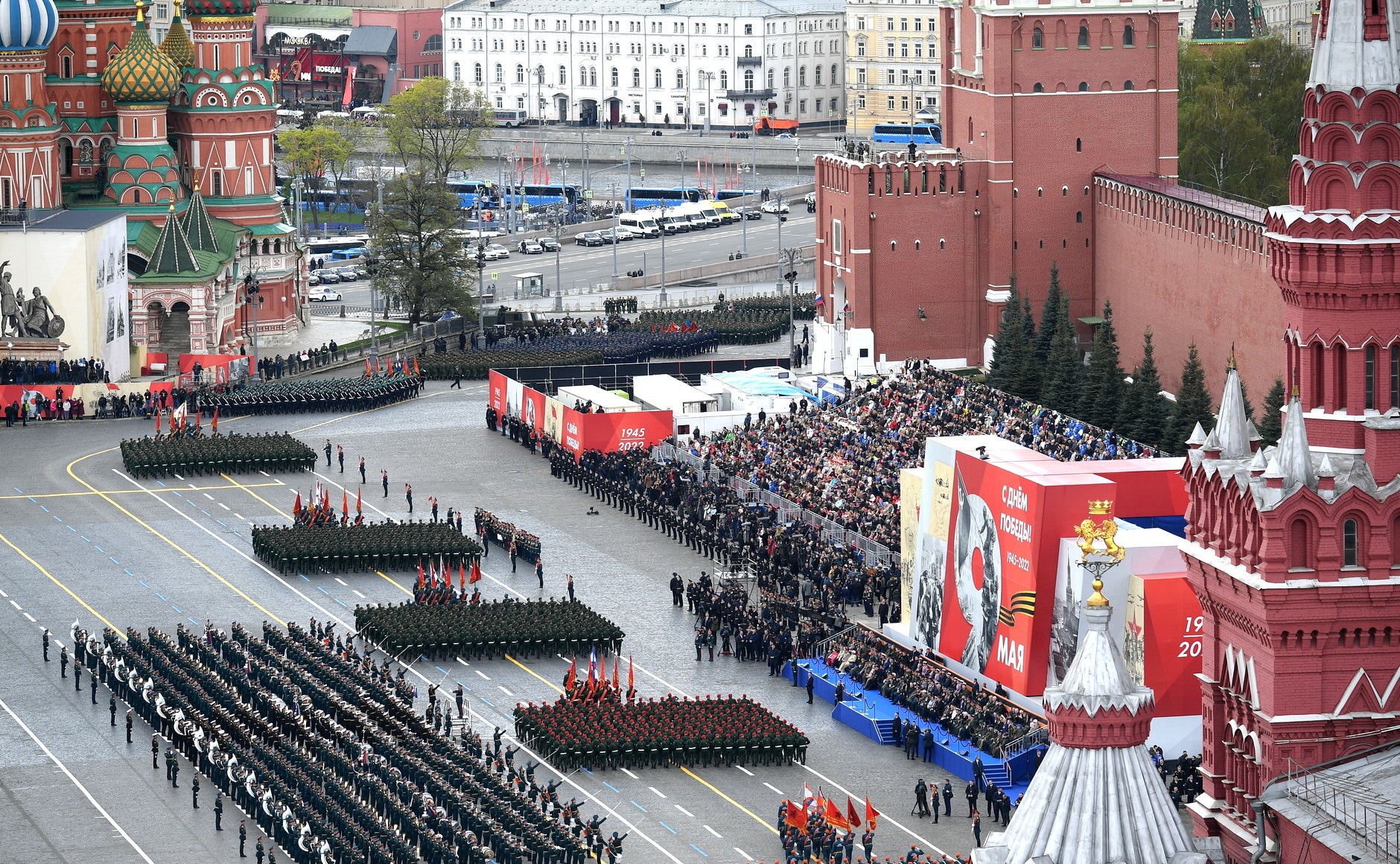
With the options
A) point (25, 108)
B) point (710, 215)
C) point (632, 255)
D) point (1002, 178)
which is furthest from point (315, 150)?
point (1002, 178)

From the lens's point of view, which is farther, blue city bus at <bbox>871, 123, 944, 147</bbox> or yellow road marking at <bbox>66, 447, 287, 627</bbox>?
blue city bus at <bbox>871, 123, 944, 147</bbox>

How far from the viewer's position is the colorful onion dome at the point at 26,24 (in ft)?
346

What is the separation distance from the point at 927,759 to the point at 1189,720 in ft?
17.4

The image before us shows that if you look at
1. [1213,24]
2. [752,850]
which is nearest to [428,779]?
[752,850]

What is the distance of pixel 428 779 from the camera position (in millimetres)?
56281

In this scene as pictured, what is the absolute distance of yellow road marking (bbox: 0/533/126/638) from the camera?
70812 mm

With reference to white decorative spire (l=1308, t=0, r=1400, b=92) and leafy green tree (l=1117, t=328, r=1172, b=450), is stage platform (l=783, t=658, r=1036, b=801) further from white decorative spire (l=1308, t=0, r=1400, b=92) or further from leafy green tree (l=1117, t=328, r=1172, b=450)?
white decorative spire (l=1308, t=0, r=1400, b=92)

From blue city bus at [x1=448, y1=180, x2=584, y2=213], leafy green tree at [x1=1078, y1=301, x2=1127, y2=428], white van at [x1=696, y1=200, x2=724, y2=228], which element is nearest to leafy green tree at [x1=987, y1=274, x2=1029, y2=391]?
leafy green tree at [x1=1078, y1=301, x2=1127, y2=428]

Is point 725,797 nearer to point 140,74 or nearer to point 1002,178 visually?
point 1002,178

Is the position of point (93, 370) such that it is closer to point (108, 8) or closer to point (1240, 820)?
point (108, 8)

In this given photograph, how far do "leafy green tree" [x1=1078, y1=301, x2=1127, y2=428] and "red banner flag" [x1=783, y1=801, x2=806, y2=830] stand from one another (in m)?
30.3

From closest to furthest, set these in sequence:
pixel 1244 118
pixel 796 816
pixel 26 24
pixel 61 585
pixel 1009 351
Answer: pixel 796 816 → pixel 61 585 → pixel 1009 351 → pixel 26 24 → pixel 1244 118

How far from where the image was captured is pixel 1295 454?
3978 centimetres

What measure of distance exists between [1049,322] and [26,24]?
127 ft
